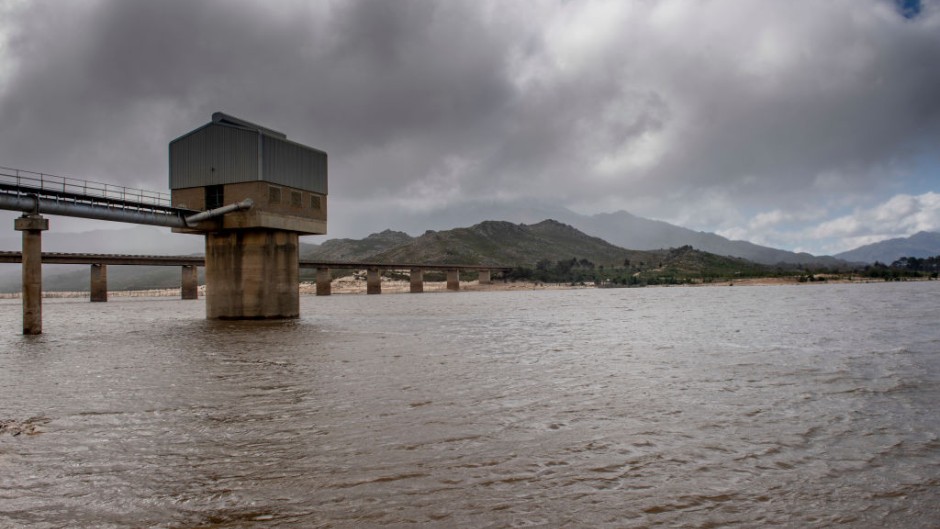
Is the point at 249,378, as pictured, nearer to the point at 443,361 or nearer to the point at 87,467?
the point at 443,361

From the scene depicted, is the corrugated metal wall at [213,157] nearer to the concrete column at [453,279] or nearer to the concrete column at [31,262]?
the concrete column at [31,262]

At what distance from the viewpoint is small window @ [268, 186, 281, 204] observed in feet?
156

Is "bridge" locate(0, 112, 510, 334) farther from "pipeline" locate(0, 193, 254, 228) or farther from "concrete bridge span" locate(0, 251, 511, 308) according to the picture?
"concrete bridge span" locate(0, 251, 511, 308)

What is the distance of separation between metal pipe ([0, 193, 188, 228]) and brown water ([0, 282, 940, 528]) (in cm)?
1877

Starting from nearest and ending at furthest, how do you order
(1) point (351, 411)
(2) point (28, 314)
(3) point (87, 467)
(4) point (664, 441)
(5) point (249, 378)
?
(3) point (87, 467) < (4) point (664, 441) < (1) point (351, 411) < (5) point (249, 378) < (2) point (28, 314)

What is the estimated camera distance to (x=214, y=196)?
163 ft

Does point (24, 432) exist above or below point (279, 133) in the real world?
below

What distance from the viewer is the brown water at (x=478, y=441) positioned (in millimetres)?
7559

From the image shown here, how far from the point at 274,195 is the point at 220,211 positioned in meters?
4.25

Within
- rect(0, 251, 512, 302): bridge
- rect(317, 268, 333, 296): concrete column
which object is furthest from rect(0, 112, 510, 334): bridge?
rect(317, 268, 333, 296): concrete column

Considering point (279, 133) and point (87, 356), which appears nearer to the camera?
point (87, 356)

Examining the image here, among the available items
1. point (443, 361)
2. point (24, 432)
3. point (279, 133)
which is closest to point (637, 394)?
point (443, 361)

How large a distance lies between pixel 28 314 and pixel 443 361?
2962 cm

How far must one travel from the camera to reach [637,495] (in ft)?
26.4
